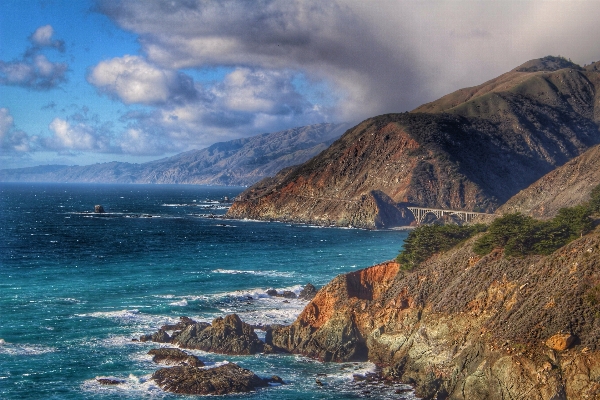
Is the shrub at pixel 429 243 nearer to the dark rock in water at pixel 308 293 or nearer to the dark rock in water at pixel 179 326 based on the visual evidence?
the dark rock in water at pixel 308 293

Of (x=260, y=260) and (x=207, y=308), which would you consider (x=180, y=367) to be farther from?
(x=260, y=260)

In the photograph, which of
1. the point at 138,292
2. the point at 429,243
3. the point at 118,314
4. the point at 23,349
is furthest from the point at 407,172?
the point at 23,349

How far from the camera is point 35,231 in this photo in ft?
413

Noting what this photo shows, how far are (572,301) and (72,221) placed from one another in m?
141

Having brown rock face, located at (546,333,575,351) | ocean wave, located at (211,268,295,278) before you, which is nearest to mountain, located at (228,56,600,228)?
ocean wave, located at (211,268,295,278)

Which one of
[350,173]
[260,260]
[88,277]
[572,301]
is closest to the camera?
[572,301]

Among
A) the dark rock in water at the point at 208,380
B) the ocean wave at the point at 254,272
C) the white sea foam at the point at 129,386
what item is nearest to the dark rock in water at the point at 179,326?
the white sea foam at the point at 129,386

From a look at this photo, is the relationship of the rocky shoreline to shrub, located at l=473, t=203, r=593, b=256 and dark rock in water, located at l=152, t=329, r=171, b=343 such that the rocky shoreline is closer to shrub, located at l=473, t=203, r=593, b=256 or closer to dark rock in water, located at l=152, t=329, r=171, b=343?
dark rock in water, located at l=152, t=329, r=171, b=343

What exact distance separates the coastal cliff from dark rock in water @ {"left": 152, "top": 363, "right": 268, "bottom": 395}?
6323 millimetres

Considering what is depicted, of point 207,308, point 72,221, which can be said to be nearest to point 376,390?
point 207,308

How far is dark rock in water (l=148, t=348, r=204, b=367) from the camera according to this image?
1499 inches

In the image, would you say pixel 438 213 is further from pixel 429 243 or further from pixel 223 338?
pixel 223 338

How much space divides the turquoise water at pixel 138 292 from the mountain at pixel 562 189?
2559 centimetres

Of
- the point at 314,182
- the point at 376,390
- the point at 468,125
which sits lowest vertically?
the point at 376,390
